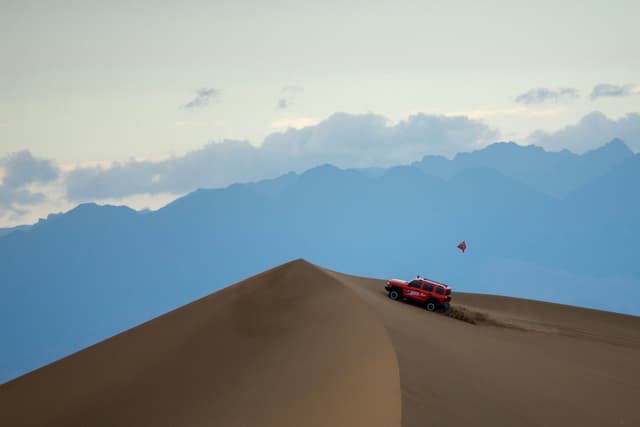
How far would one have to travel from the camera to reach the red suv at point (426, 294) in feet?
78.3

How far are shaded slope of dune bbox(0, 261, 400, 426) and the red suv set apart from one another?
4313mm

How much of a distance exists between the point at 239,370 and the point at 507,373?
7777 millimetres

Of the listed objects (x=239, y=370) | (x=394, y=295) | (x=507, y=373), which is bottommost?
(x=239, y=370)

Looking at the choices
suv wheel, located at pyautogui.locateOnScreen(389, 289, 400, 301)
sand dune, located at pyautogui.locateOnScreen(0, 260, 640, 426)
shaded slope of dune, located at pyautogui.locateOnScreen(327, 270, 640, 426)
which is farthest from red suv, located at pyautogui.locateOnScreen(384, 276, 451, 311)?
sand dune, located at pyautogui.locateOnScreen(0, 260, 640, 426)

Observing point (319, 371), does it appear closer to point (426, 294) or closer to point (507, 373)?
point (507, 373)

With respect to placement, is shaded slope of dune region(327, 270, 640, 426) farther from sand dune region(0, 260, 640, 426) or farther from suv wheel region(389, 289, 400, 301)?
suv wheel region(389, 289, 400, 301)

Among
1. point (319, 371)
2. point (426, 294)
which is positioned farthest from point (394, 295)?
point (319, 371)

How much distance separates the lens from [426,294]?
78.6 ft

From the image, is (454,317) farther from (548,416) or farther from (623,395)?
(548,416)

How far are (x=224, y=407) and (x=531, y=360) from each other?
32.4 ft

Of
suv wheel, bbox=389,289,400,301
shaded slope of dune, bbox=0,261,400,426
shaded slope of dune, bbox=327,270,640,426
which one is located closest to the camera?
shaded slope of dune, bbox=327,270,640,426

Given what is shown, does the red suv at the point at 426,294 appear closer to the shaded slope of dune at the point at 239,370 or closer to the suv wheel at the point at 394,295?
the suv wheel at the point at 394,295

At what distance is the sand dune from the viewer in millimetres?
12617

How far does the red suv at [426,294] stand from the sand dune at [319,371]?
148cm
